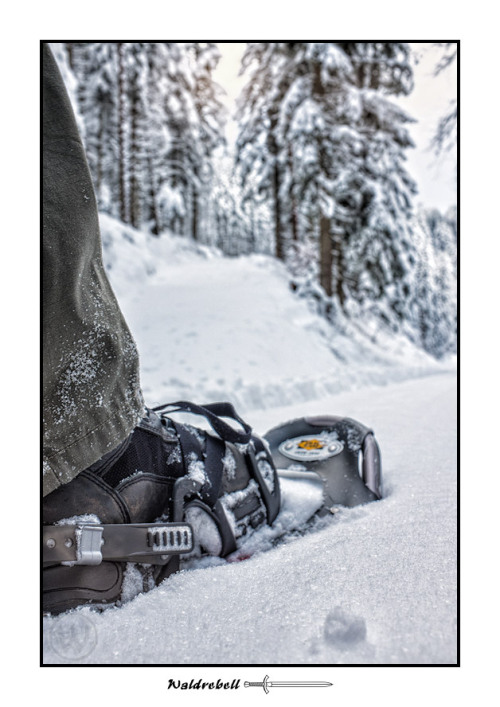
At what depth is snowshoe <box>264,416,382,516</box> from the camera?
3.65ft

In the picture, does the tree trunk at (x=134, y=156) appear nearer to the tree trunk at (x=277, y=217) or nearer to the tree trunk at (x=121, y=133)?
the tree trunk at (x=121, y=133)

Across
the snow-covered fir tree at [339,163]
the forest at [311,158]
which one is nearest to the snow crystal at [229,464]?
the forest at [311,158]

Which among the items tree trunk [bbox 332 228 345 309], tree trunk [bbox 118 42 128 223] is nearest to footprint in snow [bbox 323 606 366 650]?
tree trunk [bbox 332 228 345 309]

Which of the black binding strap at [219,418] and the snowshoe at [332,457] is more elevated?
the black binding strap at [219,418]

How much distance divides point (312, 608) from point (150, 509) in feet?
0.94

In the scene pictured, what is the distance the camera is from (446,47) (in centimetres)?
105

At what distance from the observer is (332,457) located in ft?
3.91

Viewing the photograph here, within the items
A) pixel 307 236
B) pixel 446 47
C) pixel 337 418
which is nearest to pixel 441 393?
pixel 337 418

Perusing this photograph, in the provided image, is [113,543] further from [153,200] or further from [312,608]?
[153,200]

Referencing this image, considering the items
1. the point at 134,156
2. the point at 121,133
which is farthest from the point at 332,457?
the point at 134,156

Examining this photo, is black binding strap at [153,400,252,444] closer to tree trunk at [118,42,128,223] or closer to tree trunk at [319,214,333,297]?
tree trunk at [319,214,333,297]

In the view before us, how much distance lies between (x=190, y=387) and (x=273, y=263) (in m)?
6.08

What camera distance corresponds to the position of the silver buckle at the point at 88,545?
655mm
